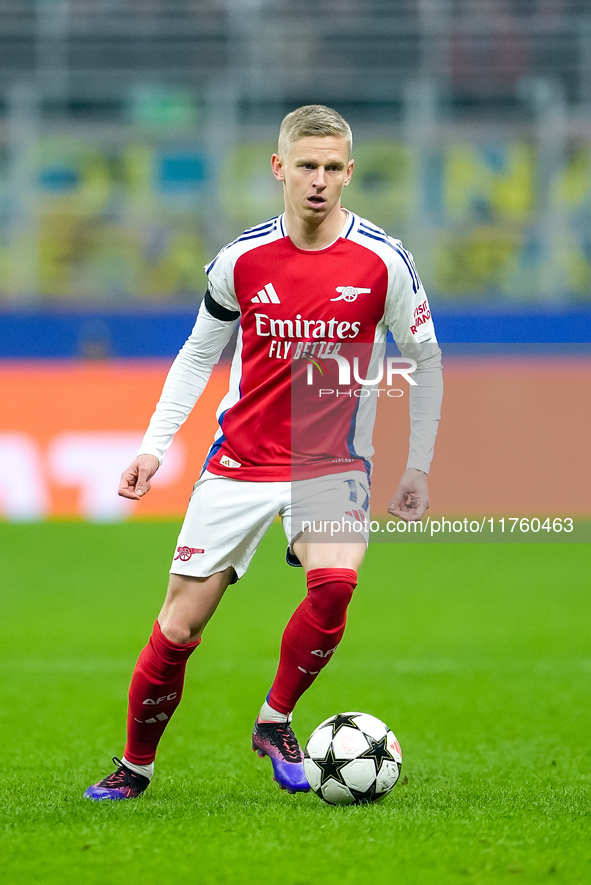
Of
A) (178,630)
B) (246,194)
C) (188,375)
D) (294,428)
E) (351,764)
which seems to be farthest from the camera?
(246,194)

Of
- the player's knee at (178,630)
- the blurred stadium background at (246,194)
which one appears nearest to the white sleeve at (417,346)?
the player's knee at (178,630)

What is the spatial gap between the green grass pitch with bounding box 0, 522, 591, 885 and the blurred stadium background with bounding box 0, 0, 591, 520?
3.15 feet

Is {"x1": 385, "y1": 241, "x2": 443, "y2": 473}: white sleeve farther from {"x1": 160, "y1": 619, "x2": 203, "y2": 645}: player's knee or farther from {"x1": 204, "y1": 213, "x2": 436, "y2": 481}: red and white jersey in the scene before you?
{"x1": 160, "y1": 619, "x2": 203, "y2": 645}: player's knee

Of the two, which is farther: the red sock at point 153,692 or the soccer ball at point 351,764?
the red sock at point 153,692

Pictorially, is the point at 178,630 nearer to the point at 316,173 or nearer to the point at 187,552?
the point at 187,552

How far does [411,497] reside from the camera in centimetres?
373

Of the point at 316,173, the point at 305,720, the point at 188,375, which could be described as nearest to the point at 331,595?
the point at 188,375

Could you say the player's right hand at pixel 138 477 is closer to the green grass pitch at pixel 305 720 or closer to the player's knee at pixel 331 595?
the player's knee at pixel 331 595

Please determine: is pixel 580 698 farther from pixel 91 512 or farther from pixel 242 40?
pixel 242 40

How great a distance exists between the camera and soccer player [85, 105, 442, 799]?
3.65 m

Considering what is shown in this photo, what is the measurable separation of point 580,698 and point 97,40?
1164 centimetres

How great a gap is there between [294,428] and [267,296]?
418mm

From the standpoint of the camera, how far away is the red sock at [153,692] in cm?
368

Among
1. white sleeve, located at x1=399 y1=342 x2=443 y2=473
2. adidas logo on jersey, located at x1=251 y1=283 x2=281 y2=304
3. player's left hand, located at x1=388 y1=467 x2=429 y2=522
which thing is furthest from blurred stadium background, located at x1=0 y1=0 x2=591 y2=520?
adidas logo on jersey, located at x1=251 y1=283 x2=281 y2=304
